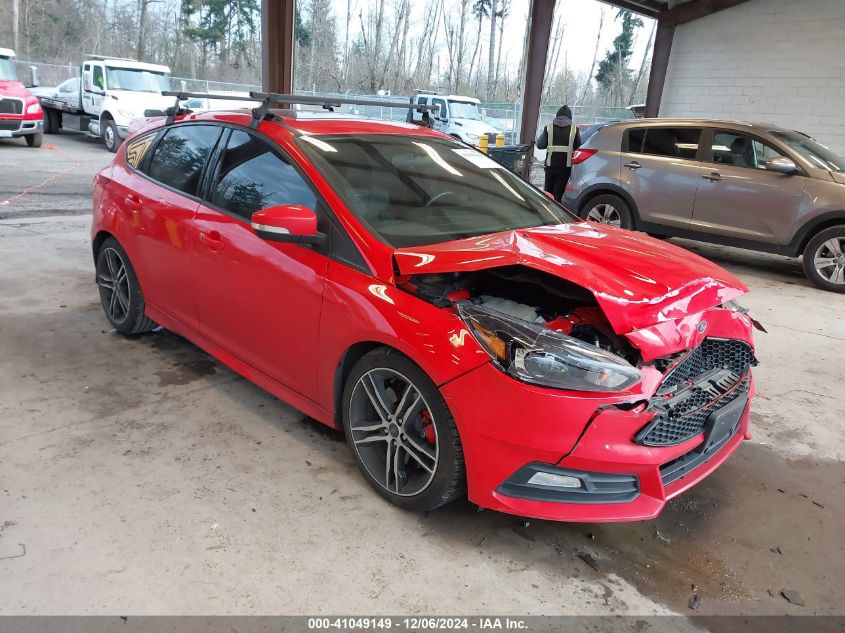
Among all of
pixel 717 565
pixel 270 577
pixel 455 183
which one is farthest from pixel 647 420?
pixel 455 183

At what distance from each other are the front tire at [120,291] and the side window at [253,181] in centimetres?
107

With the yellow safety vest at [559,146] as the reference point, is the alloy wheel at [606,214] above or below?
below

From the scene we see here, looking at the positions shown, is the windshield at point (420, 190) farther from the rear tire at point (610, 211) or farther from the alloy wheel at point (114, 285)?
the rear tire at point (610, 211)

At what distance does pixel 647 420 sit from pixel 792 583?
0.85m

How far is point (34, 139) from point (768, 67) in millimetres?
16756

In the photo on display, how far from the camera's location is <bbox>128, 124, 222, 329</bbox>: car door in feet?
10.9

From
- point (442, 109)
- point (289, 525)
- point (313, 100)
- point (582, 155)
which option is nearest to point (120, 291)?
point (313, 100)

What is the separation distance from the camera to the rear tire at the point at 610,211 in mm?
7988

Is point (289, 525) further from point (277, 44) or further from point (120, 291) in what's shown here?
point (277, 44)

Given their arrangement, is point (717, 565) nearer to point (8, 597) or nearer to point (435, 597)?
point (435, 597)

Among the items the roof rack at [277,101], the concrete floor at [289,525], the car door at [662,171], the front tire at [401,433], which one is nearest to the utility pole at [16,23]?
the car door at [662,171]

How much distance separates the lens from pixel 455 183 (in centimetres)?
315

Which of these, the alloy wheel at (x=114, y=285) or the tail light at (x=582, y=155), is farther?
the tail light at (x=582, y=155)

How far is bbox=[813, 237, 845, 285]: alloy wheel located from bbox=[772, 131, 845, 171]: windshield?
835mm
